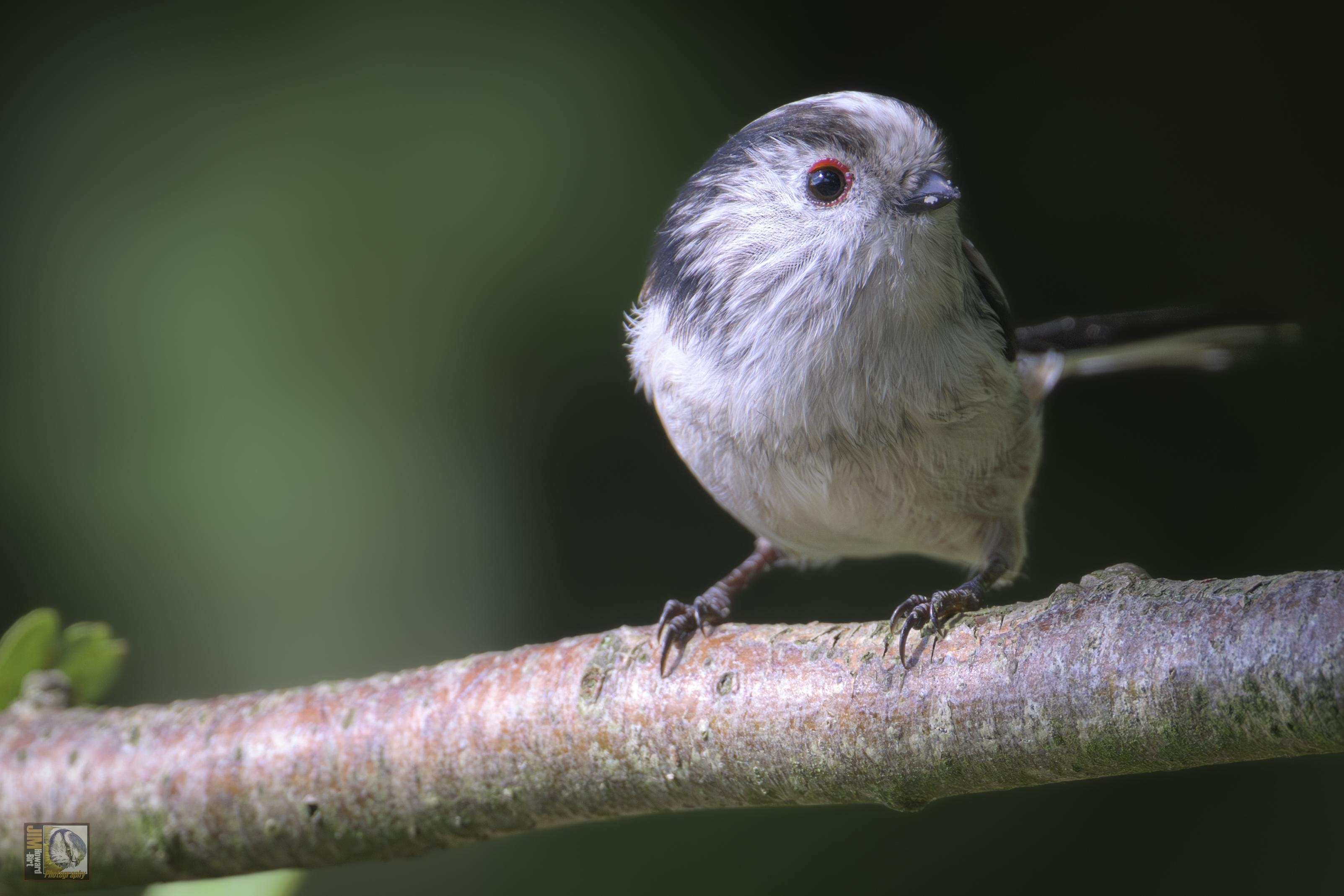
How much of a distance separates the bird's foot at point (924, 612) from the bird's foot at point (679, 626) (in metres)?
0.22

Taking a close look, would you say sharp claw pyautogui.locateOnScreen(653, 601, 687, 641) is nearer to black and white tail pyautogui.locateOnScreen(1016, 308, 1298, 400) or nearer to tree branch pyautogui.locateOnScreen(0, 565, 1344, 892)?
tree branch pyautogui.locateOnScreen(0, 565, 1344, 892)

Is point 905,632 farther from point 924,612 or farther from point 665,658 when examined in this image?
point 665,658

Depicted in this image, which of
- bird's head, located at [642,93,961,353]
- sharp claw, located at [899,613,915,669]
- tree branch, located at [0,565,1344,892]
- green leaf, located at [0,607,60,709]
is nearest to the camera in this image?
tree branch, located at [0,565,1344,892]

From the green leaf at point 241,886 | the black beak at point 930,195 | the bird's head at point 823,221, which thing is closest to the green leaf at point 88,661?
the green leaf at point 241,886

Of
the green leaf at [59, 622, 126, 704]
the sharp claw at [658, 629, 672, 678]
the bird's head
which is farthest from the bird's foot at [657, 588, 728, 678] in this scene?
the green leaf at [59, 622, 126, 704]

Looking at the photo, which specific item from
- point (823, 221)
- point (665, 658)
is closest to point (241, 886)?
point (665, 658)

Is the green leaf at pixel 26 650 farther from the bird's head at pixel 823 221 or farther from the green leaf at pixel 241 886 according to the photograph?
the bird's head at pixel 823 221

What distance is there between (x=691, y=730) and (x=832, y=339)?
0.42m

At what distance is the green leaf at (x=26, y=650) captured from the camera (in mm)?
1258

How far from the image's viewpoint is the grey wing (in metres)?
1.19

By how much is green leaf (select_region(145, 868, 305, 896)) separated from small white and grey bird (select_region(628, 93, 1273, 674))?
54 cm

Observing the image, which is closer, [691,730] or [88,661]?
[691,730]

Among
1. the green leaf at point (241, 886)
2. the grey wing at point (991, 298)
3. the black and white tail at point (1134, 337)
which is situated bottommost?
the green leaf at point (241, 886)

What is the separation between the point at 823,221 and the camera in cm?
104
